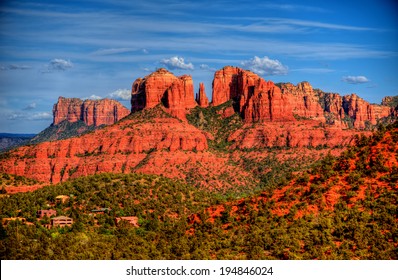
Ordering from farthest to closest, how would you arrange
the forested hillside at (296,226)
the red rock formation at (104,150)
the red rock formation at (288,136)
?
1. the red rock formation at (288,136)
2. the red rock formation at (104,150)
3. the forested hillside at (296,226)

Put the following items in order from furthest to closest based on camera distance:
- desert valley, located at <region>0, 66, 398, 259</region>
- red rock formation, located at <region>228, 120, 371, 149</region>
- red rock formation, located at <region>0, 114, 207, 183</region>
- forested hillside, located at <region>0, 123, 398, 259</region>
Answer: red rock formation, located at <region>228, 120, 371, 149</region> → red rock formation, located at <region>0, 114, 207, 183</region> → desert valley, located at <region>0, 66, 398, 259</region> → forested hillside, located at <region>0, 123, 398, 259</region>

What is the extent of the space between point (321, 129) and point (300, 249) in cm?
14958

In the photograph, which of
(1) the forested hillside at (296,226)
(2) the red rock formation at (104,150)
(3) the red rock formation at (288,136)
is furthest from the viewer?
(3) the red rock formation at (288,136)

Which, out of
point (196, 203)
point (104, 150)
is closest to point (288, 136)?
point (104, 150)

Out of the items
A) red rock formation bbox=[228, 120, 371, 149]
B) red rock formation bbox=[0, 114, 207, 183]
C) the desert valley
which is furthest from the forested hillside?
red rock formation bbox=[228, 120, 371, 149]

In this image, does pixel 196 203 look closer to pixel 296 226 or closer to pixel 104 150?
pixel 296 226

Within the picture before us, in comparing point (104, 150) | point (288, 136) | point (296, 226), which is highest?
point (288, 136)

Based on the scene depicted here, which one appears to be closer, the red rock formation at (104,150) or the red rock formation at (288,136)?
the red rock formation at (104,150)

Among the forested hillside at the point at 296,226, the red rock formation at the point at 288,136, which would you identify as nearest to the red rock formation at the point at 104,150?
the red rock formation at the point at 288,136

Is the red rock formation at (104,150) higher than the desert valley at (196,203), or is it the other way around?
the red rock formation at (104,150)

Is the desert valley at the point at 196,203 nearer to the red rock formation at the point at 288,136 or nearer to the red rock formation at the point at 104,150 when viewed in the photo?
the red rock formation at the point at 104,150

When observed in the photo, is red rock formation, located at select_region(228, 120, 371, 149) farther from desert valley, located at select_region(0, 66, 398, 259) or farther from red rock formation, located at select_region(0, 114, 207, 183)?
red rock formation, located at select_region(0, 114, 207, 183)

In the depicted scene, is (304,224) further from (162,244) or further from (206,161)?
(206,161)

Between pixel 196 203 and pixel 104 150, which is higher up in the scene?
pixel 104 150
